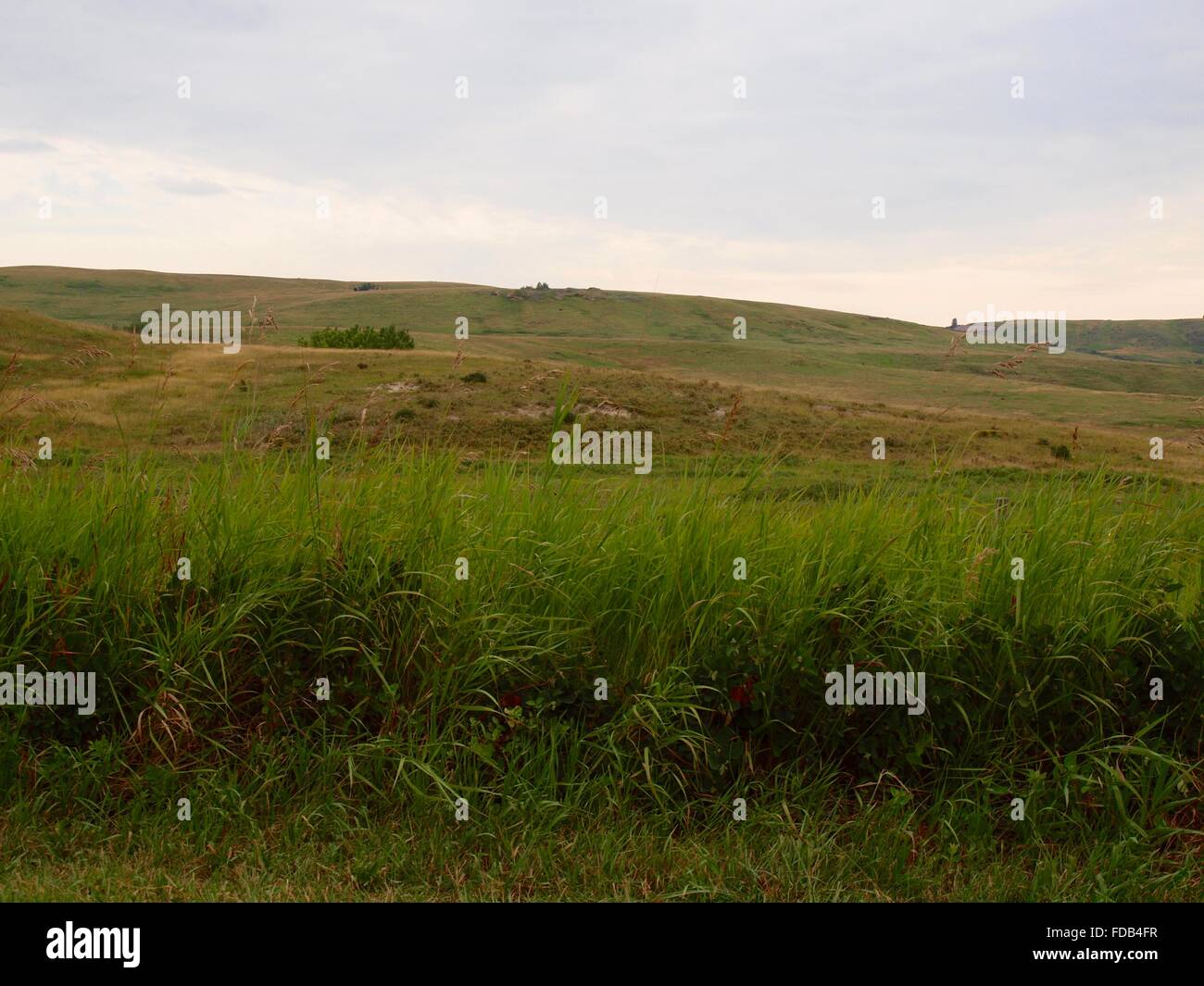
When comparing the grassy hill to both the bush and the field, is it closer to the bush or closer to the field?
the field

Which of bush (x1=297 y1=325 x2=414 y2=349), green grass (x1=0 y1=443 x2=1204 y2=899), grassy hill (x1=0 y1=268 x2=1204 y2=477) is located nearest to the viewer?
green grass (x1=0 y1=443 x2=1204 y2=899)

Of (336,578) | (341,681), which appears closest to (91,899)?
(341,681)

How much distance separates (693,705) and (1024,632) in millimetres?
1592

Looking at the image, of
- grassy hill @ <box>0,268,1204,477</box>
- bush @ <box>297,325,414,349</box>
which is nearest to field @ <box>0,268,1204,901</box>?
grassy hill @ <box>0,268,1204,477</box>

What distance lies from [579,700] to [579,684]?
69mm

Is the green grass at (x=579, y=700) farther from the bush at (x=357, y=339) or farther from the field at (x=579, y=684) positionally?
the bush at (x=357, y=339)

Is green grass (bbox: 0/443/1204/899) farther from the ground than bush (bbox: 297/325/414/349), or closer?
closer

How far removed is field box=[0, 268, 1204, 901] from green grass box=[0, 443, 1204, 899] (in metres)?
0.02

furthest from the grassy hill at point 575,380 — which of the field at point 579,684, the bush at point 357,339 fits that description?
the bush at point 357,339

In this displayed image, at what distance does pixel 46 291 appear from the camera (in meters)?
153

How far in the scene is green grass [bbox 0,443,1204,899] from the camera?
385 cm

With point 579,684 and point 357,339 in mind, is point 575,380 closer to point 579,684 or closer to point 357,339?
point 357,339

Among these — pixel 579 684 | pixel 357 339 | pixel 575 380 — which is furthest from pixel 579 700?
pixel 357 339

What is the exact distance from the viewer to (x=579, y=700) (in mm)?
4441
